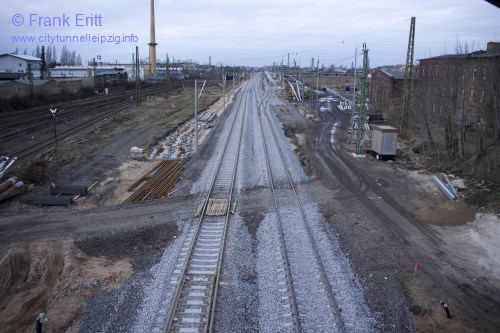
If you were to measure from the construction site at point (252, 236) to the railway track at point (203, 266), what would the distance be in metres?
0.04

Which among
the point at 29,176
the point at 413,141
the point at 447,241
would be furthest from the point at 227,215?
the point at 413,141

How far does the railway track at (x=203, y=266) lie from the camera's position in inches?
328

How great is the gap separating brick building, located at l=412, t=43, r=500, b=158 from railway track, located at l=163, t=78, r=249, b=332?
12620mm

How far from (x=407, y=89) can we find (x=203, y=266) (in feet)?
77.2

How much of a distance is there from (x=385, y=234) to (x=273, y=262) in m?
4.00

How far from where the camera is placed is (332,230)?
13078mm

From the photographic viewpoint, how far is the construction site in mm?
8711

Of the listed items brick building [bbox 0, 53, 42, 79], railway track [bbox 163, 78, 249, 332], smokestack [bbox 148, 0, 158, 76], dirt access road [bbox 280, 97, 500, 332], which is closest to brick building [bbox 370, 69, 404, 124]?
dirt access road [bbox 280, 97, 500, 332]

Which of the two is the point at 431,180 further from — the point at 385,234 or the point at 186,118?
the point at 186,118

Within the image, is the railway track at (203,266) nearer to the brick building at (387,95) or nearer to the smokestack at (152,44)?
the brick building at (387,95)

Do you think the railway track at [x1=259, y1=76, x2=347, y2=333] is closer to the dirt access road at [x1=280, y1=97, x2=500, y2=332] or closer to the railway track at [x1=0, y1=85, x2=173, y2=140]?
the dirt access road at [x1=280, y1=97, x2=500, y2=332]

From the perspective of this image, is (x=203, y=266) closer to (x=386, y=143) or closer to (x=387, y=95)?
(x=386, y=143)

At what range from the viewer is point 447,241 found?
12.6 meters

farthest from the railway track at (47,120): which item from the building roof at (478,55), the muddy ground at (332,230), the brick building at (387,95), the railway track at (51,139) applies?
the brick building at (387,95)
